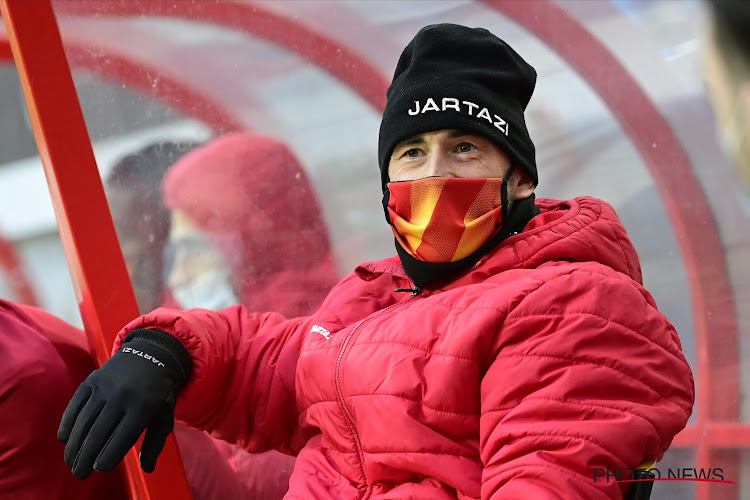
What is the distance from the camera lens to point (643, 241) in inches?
84.1

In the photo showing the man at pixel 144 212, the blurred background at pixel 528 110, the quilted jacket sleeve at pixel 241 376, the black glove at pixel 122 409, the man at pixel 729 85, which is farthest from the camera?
the man at pixel 144 212

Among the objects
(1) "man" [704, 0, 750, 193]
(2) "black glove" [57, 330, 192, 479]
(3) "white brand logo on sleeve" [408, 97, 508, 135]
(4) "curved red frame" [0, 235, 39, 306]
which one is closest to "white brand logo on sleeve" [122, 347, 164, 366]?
(2) "black glove" [57, 330, 192, 479]

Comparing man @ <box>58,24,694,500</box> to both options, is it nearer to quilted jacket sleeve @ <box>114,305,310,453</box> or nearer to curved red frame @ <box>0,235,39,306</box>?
quilted jacket sleeve @ <box>114,305,310,453</box>

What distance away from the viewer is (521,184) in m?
1.73

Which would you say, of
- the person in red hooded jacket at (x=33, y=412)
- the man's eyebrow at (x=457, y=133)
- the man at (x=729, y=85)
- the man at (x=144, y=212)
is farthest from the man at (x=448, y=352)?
the man at (x=144, y=212)

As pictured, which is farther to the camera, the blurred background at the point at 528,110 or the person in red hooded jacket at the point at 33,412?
the blurred background at the point at 528,110

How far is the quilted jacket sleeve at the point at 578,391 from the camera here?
1237 millimetres

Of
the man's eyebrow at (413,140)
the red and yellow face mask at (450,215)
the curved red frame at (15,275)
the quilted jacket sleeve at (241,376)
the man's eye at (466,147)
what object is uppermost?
the man's eyebrow at (413,140)

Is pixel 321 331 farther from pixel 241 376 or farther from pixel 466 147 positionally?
pixel 466 147

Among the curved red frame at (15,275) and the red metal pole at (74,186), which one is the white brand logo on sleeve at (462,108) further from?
the curved red frame at (15,275)

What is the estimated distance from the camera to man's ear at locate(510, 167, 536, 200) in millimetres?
1704

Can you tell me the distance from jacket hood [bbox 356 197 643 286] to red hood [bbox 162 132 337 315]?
3.18ft

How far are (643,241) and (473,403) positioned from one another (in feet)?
2.97

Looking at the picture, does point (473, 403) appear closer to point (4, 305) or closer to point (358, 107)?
point (4, 305)
